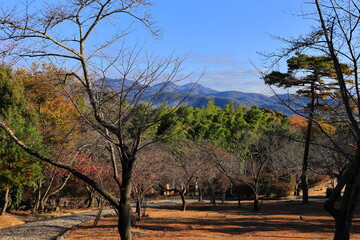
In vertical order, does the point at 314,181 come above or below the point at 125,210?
below

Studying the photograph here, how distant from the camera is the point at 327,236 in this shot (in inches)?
404

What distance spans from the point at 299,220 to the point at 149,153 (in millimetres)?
9124

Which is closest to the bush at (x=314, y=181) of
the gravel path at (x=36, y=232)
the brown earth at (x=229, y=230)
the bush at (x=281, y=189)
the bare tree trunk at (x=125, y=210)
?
the bush at (x=281, y=189)

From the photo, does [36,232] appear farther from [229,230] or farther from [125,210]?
[125,210]

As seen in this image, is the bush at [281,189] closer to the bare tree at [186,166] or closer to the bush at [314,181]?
the bush at [314,181]

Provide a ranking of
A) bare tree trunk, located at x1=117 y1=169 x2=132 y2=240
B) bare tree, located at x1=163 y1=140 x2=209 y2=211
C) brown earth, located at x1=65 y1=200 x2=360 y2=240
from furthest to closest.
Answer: bare tree, located at x1=163 y1=140 x2=209 y2=211 → brown earth, located at x1=65 y1=200 x2=360 y2=240 → bare tree trunk, located at x1=117 y1=169 x2=132 y2=240

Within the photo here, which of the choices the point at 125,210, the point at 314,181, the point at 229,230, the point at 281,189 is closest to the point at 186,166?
the point at 281,189

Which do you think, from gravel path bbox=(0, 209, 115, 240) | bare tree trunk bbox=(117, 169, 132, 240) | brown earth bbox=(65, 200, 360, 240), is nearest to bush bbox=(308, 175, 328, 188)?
brown earth bbox=(65, 200, 360, 240)

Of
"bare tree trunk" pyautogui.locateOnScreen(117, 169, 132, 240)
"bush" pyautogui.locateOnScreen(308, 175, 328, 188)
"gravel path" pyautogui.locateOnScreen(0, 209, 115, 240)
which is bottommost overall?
"gravel path" pyautogui.locateOnScreen(0, 209, 115, 240)

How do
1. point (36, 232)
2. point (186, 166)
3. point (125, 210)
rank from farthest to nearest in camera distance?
point (186, 166) < point (36, 232) < point (125, 210)

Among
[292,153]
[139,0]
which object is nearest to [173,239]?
[139,0]

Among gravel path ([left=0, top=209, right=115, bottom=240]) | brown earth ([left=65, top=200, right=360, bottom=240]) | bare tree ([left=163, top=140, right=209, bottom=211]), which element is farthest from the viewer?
bare tree ([left=163, top=140, right=209, bottom=211])

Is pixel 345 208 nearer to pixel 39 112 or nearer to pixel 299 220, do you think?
pixel 299 220

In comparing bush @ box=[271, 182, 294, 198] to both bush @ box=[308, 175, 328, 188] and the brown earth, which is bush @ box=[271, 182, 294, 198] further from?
the brown earth
